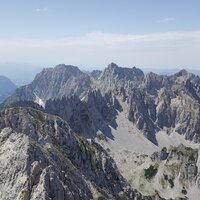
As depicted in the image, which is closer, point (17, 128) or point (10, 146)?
point (10, 146)

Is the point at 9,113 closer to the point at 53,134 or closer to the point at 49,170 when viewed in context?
the point at 53,134

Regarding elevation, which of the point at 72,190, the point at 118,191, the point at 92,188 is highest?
the point at 72,190

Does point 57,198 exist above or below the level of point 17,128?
above

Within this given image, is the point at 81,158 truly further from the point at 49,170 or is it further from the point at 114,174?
the point at 49,170

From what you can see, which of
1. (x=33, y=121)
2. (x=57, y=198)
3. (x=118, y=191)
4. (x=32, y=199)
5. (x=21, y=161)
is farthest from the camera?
(x=33, y=121)

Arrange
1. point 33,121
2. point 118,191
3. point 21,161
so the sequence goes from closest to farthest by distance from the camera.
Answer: point 21,161
point 118,191
point 33,121

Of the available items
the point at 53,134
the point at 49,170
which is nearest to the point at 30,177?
the point at 49,170

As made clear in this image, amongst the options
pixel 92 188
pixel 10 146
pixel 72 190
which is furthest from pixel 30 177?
pixel 92 188
